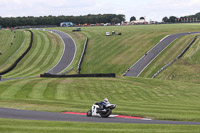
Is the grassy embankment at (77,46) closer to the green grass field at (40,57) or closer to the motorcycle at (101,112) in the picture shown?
the green grass field at (40,57)

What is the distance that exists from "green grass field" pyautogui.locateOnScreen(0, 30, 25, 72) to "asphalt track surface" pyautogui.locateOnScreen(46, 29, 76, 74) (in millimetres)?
12298

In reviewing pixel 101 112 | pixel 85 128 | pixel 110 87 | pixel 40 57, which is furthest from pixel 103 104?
pixel 40 57

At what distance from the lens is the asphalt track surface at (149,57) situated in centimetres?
7744

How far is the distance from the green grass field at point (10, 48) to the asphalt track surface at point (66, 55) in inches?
→ 484

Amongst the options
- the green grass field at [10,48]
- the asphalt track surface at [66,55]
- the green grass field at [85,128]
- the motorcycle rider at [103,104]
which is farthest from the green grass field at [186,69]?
the green grass field at [85,128]

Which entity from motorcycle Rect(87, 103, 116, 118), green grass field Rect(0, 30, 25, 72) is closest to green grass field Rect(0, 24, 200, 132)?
motorcycle Rect(87, 103, 116, 118)

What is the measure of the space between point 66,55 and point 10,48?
63.4ft

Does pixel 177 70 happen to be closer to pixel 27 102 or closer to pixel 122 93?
pixel 122 93

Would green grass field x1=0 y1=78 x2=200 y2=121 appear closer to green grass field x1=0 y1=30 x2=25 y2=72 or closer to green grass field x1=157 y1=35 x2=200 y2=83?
green grass field x1=157 y1=35 x2=200 y2=83

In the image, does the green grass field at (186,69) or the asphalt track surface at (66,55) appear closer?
the green grass field at (186,69)

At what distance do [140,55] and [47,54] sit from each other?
91.0 ft

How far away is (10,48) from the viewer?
10725 cm

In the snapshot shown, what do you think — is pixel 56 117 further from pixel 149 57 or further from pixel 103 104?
pixel 149 57

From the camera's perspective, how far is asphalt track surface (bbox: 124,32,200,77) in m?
77.4
